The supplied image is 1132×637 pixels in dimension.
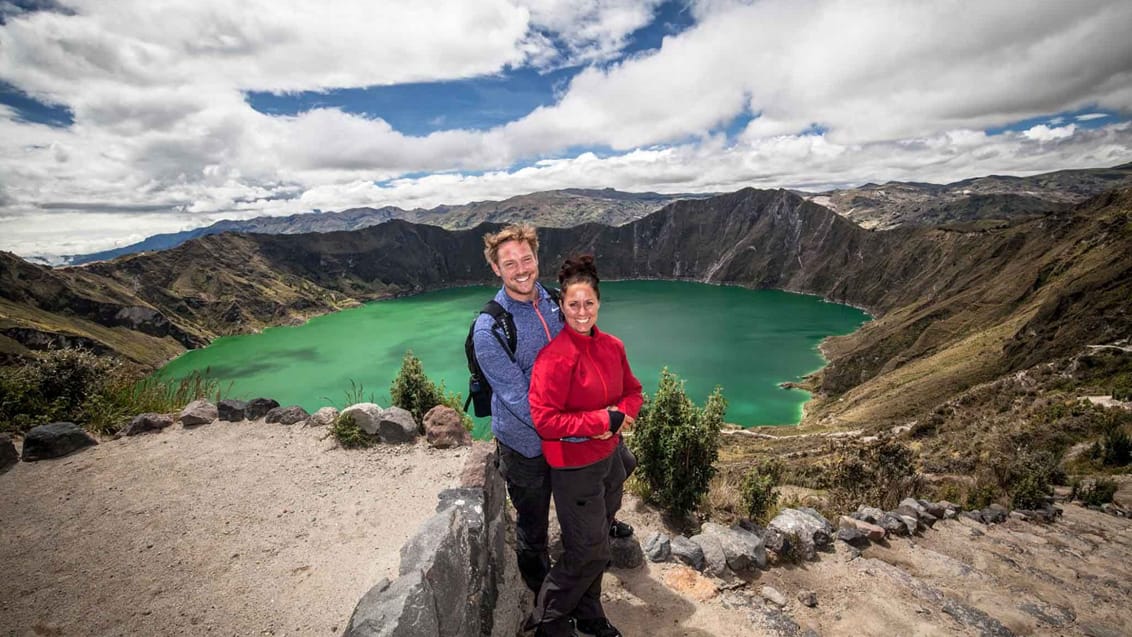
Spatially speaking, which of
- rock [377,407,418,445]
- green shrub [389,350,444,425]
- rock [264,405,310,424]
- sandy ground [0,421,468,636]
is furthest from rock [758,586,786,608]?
rock [264,405,310,424]

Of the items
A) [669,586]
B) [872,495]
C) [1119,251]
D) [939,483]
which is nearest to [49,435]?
[669,586]

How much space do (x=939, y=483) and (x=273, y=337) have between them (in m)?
173

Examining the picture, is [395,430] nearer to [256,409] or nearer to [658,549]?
[256,409]

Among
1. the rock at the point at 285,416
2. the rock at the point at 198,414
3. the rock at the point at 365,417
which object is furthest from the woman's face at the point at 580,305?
the rock at the point at 198,414

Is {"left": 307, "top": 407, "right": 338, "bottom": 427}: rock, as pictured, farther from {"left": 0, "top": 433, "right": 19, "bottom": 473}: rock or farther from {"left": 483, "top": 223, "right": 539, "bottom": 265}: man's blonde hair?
{"left": 483, "top": 223, "right": 539, "bottom": 265}: man's blonde hair

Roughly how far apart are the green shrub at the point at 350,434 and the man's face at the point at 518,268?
6407 millimetres

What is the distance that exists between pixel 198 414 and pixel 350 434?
420 cm

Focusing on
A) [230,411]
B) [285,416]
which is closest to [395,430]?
[285,416]

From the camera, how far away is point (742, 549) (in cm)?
757

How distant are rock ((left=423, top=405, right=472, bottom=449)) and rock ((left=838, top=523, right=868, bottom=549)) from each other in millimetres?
7574

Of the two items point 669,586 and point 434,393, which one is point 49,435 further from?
point 669,586

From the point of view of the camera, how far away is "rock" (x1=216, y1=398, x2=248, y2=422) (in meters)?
10.9

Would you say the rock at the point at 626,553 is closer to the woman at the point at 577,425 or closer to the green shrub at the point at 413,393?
the woman at the point at 577,425

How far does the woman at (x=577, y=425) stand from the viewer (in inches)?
171
